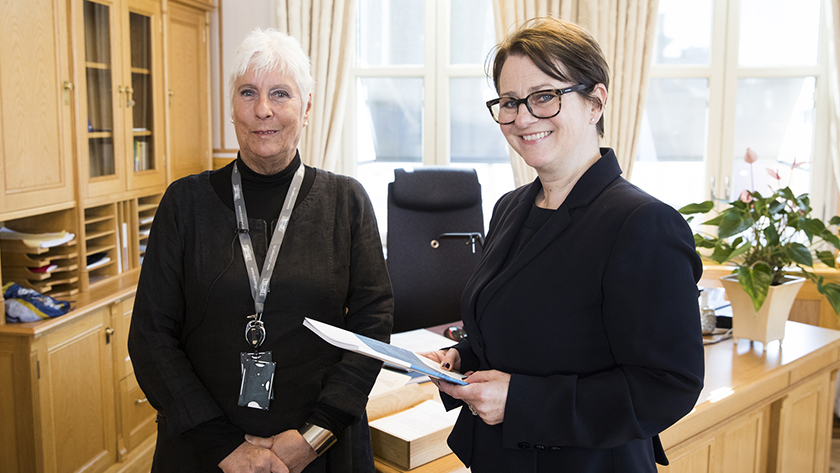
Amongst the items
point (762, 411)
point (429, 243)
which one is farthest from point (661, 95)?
point (762, 411)

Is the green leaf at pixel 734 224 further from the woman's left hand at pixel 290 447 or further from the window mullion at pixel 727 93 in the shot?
the window mullion at pixel 727 93

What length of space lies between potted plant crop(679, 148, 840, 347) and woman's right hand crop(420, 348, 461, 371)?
1.16m

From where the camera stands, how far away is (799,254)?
6.89 feet

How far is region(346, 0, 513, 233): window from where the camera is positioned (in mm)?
4152

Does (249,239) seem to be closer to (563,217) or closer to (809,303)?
(563,217)

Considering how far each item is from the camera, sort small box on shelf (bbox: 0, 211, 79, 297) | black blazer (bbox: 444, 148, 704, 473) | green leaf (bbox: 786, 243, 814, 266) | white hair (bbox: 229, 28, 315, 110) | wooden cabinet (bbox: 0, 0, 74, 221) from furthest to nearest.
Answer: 1. small box on shelf (bbox: 0, 211, 79, 297)
2. wooden cabinet (bbox: 0, 0, 74, 221)
3. green leaf (bbox: 786, 243, 814, 266)
4. white hair (bbox: 229, 28, 315, 110)
5. black blazer (bbox: 444, 148, 704, 473)

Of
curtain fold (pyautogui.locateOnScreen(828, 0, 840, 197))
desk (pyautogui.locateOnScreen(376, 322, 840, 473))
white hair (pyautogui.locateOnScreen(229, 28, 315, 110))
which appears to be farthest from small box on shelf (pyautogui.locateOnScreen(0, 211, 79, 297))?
curtain fold (pyautogui.locateOnScreen(828, 0, 840, 197))

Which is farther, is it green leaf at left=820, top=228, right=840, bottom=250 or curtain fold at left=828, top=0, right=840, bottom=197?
curtain fold at left=828, top=0, right=840, bottom=197

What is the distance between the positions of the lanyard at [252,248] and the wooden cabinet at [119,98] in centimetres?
181

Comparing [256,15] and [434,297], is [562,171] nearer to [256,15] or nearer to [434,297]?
[434,297]

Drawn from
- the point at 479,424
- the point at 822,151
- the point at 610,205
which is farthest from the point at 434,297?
the point at 822,151

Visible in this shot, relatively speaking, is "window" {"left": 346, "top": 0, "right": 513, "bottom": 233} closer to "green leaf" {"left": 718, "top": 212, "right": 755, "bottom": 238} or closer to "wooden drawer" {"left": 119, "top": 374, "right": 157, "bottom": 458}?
"wooden drawer" {"left": 119, "top": 374, "right": 157, "bottom": 458}

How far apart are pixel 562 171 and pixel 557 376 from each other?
0.34 meters

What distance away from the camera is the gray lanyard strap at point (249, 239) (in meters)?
1.42
